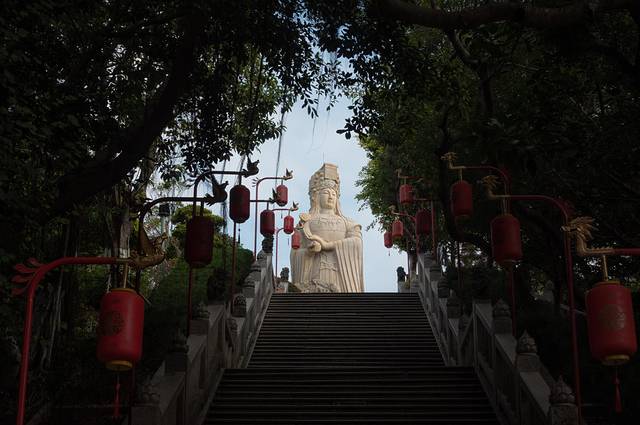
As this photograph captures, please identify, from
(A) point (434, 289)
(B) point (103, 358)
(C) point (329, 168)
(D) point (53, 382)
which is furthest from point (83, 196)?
(C) point (329, 168)

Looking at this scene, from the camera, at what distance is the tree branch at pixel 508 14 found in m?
6.07

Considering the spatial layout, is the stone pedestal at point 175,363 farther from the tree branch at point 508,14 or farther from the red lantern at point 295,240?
the red lantern at point 295,240

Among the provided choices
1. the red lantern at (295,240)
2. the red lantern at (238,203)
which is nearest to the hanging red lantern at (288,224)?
the red lantern at (295,240)

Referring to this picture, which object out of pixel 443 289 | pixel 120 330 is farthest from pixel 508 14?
pixel 443 289

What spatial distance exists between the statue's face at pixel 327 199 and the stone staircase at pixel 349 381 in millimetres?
7642

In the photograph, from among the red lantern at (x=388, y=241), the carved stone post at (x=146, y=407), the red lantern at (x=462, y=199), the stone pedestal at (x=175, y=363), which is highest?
the red lantern at (x=388, y=241)

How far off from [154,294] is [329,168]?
654 centimetres

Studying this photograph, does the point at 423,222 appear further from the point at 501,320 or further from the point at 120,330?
the point at 120,330

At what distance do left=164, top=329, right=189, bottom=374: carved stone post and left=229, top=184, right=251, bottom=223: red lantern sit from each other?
8.45 feet

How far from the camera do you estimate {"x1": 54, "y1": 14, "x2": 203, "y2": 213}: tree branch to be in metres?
8.38

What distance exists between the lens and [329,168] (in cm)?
2286

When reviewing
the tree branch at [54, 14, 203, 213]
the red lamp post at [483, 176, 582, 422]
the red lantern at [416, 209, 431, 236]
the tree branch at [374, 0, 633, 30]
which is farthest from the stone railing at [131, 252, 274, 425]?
the tree branch at [374, 0, 633, 30]

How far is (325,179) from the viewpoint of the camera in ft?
74.1

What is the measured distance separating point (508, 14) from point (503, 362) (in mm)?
4937
